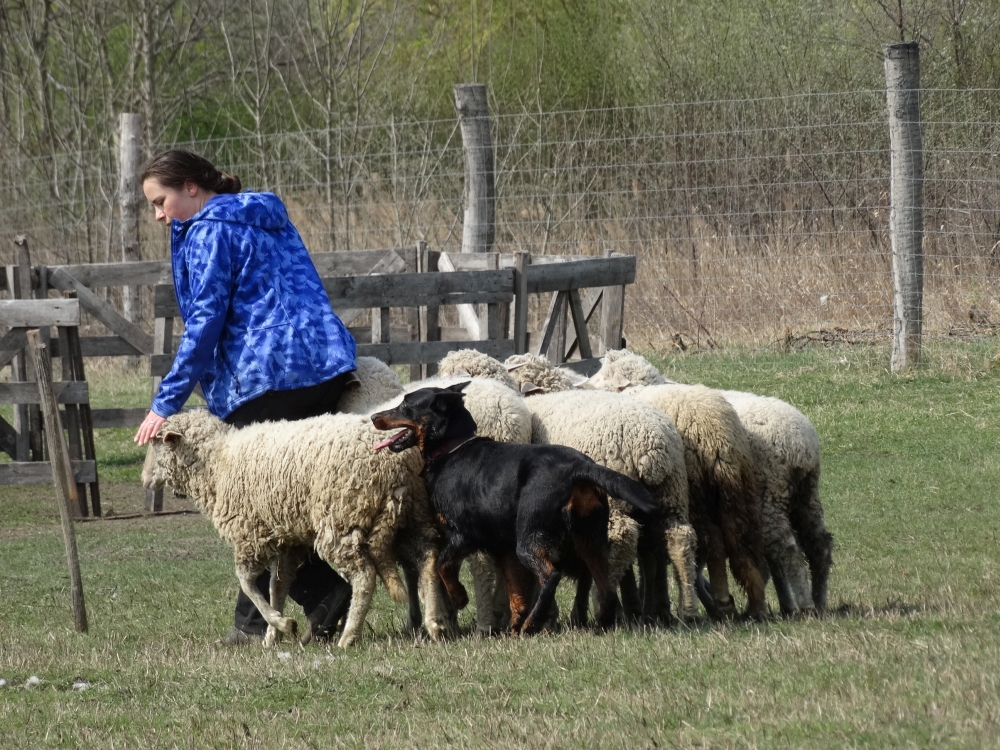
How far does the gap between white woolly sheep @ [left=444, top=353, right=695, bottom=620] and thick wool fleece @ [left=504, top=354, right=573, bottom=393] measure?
786 mm

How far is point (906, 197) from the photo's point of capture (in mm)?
12625

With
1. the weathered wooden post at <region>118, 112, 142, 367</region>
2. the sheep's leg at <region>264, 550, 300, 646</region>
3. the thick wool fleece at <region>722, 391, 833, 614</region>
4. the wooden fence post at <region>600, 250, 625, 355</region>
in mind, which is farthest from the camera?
the weathered wooden post at <region>118, 112, 142, 367</region>

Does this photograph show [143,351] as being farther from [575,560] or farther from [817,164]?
[817,164]

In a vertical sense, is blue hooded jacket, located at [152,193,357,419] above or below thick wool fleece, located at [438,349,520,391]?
above

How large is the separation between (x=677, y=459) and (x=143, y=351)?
20.5 feet

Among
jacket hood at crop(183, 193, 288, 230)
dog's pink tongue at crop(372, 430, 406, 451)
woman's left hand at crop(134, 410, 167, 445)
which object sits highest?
jacket hood at crop(183, 193, 288, 230)

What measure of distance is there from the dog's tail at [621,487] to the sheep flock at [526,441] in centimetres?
52

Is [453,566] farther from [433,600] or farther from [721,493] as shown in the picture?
[721,493]

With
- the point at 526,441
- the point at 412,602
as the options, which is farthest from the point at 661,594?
the point at 412,602

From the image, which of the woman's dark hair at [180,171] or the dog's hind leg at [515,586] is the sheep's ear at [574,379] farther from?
the woman's dark hair at [180,171]

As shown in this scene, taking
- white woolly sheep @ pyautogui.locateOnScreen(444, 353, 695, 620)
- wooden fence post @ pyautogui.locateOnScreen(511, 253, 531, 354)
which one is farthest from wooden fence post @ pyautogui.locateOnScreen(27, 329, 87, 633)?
wooden fence post @ pyautogui.locateOnScreen(511, 253, 531, 354)

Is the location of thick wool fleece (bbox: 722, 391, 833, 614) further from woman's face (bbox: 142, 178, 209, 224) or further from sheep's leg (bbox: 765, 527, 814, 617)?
woman's face (bbox: 142, 178, 209, 224)

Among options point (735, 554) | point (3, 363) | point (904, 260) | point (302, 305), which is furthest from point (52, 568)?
point (904, 260)

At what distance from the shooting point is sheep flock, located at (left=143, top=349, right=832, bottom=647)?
230 inches
